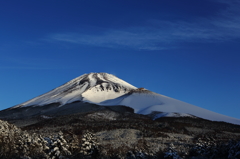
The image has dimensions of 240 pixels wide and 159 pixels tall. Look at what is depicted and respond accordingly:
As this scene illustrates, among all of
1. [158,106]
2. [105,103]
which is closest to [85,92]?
[105,103]

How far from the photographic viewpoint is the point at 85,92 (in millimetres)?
92250

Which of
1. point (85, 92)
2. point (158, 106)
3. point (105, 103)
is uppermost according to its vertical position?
point (85, 92)

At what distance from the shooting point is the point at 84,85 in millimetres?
102688

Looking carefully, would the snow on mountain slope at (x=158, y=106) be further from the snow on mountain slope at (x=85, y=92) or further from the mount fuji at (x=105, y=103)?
the snow on mountain slope at (x=85, y=92)

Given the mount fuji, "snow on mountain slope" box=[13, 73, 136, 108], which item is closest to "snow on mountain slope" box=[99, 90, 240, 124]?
the mount fuji

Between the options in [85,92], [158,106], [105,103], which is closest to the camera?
[158,106]

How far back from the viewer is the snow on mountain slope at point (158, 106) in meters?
73.2

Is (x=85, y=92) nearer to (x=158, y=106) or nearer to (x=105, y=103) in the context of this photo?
(x=105, y=103)

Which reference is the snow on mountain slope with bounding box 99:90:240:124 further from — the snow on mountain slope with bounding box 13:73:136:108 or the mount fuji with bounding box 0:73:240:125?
the snow on mountain slope with bounding box 13:73:136:108

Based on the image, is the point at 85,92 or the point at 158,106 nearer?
the point at 158,106

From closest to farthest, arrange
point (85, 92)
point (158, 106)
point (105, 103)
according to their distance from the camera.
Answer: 1. point (158, 106)
2. point (105, 103)
3. point (85, 92)

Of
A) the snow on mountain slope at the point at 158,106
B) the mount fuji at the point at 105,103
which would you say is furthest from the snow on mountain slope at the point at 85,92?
the snow on mountain slope at the point at 158,106

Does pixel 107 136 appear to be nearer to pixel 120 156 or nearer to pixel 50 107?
pixel 120 156

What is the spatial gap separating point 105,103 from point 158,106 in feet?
45.2
